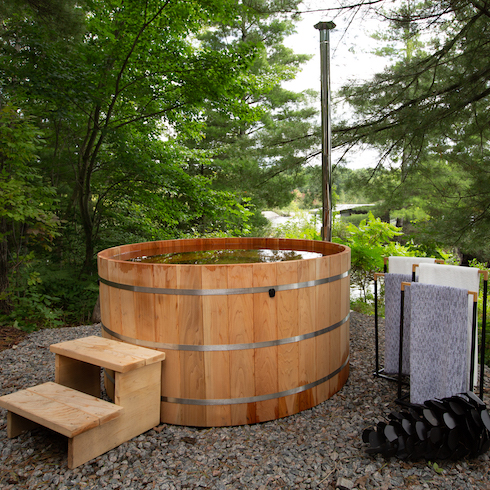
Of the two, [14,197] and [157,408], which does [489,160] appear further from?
[14,197]

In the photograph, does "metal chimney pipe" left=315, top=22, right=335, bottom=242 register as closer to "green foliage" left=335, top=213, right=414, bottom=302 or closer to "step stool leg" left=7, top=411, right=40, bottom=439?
"green foliage" left=335, top=213, right=414, bottom=302

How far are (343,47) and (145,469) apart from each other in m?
4.81

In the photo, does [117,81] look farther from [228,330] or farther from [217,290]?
[228,330]

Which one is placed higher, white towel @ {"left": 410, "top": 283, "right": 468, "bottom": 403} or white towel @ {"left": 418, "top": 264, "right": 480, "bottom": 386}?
white towel @ {"left": 418, "top": 264, "right": 480, "bottom": 386}

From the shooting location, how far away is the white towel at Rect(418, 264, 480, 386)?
2.37 metres

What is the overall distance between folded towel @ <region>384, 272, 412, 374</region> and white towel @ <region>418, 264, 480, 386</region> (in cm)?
32

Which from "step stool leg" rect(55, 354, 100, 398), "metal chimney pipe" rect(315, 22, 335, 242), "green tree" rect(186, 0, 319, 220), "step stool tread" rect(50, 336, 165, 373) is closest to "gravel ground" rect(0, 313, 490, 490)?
"step stool leg" rect(55, 354, 100, 398)

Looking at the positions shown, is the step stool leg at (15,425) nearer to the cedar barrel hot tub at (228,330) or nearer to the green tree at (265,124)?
the cedar barrel hot tub at (228,330)

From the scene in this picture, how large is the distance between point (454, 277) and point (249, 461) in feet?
5.45

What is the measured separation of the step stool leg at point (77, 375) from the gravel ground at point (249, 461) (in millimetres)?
326

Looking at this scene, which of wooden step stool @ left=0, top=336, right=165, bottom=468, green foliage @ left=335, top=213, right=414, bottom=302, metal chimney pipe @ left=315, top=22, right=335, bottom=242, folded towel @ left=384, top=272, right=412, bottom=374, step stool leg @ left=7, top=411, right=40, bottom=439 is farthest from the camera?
green foliage @ left=335, top=213, right=414, bottom=302

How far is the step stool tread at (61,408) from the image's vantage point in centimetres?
191

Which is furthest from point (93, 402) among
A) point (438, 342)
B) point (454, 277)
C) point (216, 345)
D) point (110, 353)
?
point (454, 277)

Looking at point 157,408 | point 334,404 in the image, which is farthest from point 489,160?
point 157,408
